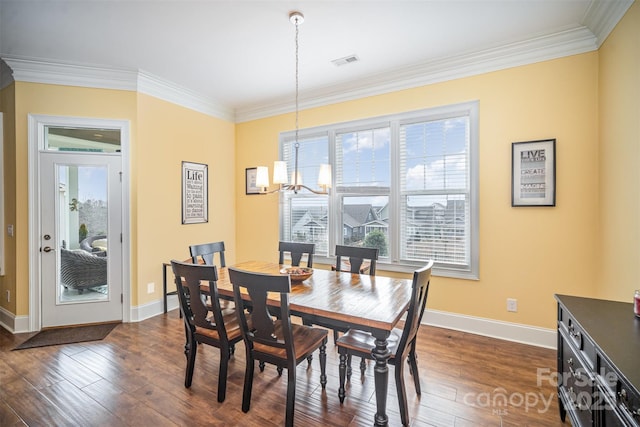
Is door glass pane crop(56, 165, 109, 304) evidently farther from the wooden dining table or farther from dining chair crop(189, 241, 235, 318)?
the wooden dining table

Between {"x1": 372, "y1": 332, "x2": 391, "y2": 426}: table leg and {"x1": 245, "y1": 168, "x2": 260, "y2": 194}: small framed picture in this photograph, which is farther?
{"x1": 245, "y1": 168, "x2": 260, "y2": 194}: small framed picture

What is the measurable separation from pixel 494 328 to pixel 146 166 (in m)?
4.52

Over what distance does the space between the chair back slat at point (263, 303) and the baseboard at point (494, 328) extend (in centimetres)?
224

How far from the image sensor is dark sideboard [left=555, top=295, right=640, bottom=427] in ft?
3.59

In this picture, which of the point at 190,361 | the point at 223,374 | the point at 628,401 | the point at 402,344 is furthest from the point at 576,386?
the point at 190,361

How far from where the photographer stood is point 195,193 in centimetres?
436

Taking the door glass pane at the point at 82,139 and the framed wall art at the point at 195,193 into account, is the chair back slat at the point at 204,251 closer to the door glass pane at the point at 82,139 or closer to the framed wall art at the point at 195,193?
the framed wall art at the point at 195,193

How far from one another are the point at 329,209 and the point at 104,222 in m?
2.87

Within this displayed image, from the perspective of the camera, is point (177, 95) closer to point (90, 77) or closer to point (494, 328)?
point (90, 77)

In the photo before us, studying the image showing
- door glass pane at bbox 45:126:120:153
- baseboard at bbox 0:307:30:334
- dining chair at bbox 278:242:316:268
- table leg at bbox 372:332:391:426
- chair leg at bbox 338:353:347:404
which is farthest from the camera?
door glass pane at bbox 45:126:120:153

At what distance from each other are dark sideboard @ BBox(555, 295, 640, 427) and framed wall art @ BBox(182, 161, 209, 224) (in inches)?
168

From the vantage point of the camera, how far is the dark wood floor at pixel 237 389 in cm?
195

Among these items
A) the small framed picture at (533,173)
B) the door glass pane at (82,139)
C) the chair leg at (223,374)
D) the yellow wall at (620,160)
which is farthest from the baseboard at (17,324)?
the yellow wall at (620,160)

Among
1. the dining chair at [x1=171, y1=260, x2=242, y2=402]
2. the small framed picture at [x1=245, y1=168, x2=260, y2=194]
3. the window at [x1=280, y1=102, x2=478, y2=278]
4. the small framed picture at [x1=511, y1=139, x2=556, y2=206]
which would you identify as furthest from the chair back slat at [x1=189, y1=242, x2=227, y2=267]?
the small framed picture at [x1=511, y1=139, x2=556, y2=206]
